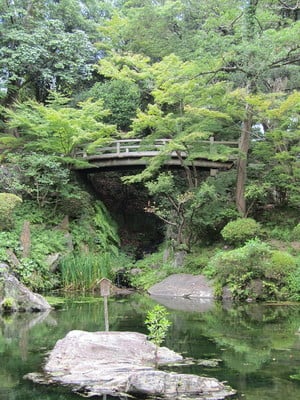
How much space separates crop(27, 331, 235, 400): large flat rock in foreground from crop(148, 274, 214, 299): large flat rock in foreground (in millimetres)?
7768

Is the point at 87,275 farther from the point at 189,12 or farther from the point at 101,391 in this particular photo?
the point at 189,12

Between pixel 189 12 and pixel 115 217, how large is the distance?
377 inches

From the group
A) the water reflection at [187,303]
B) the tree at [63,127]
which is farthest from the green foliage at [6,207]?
the water reflection at [187,303]

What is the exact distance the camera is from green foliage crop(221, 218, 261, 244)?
1594cm

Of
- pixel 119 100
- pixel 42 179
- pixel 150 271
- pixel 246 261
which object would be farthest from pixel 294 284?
pixel 119 100

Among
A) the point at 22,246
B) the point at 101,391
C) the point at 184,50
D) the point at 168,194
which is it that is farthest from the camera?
the point at 184,50

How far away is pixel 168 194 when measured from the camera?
16.8 metres

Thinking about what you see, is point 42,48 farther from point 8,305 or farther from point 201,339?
point 201,339

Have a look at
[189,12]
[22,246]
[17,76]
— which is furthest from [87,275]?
[189,12]

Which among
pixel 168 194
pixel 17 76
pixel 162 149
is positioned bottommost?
pixel 168 194

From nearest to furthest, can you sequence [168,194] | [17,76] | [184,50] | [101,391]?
[101,391]
[168,194]
[184,50]
[17,76]

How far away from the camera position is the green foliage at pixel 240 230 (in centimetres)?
1594

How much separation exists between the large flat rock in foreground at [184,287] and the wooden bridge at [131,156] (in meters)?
4.55

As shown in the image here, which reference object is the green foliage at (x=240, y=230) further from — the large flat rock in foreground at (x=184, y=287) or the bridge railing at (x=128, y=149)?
the bridge railing at (x=128, y=149)
